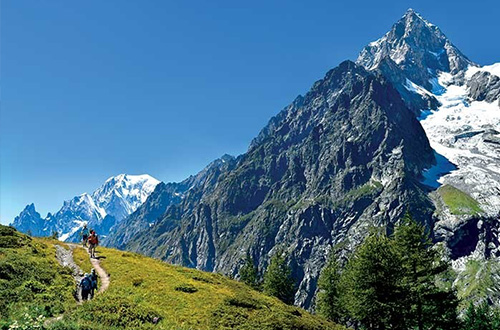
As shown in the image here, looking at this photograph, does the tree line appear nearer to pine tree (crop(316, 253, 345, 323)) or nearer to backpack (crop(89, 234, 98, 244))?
pine tree (crop(316, 253, 345, 323))

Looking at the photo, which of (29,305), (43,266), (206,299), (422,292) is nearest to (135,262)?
(43,266)

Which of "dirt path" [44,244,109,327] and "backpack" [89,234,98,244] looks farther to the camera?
"backpack" [89,234,98,244]

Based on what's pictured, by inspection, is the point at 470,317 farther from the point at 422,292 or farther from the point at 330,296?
the point at 422,292

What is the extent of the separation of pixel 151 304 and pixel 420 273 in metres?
32.2

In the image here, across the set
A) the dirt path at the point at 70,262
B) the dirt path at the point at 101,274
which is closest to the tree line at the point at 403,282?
the dirt path at the point at 101,274

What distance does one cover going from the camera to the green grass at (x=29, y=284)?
23547 millimetres

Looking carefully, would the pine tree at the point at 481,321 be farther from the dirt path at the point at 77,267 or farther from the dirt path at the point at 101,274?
the dirt path at the point at 77,267

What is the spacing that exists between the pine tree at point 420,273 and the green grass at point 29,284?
37478mm

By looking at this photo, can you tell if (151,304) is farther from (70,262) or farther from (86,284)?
(70,262)

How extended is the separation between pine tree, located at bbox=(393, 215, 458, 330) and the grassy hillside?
50.5 ft

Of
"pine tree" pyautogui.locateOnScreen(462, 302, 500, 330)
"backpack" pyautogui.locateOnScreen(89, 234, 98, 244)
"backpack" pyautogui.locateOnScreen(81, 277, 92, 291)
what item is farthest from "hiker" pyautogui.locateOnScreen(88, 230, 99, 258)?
"pine tree" pyautogui.locateOnScreen(462, 302, 500, 330)

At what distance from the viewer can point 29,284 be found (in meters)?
29.0

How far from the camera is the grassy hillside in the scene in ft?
Answer: 80.1

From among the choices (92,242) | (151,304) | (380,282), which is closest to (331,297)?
(380,282)
